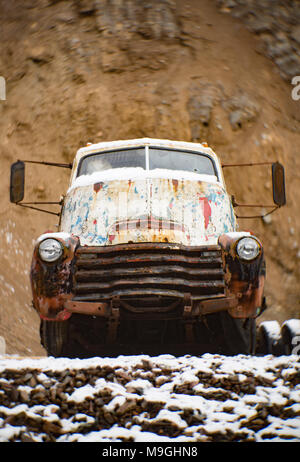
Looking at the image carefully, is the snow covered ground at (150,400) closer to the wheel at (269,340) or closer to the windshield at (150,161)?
the wheel at (269,340)

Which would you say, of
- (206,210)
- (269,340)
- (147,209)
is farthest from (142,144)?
(269,340)

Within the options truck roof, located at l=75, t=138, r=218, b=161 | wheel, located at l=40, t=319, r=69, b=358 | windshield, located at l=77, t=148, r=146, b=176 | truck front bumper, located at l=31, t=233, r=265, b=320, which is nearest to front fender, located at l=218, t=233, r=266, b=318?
truck front bumper, located at l=31, t=233, r=265, b=320

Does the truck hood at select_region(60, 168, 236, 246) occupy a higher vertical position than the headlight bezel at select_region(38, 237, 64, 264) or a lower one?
higher

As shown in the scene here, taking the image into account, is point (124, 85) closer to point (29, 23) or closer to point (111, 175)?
point (29, 23)

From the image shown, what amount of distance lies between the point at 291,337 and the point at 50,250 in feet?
9.29

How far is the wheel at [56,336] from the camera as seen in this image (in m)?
4.33

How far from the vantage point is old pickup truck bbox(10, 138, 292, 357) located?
13.4 feet

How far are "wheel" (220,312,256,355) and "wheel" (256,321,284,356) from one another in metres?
→ 1.37

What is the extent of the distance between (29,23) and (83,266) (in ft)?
32.6

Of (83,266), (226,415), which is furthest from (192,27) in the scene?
(226,415)

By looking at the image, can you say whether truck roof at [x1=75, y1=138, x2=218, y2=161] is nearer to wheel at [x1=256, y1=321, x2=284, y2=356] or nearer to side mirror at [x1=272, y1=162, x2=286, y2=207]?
side mirror at [x1=272, y1=162, x2=286, y2=207]

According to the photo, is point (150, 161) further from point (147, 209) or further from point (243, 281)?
point (243, 281)

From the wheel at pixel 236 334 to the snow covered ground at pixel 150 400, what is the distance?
0.61 m

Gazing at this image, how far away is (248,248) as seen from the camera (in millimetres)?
4230
